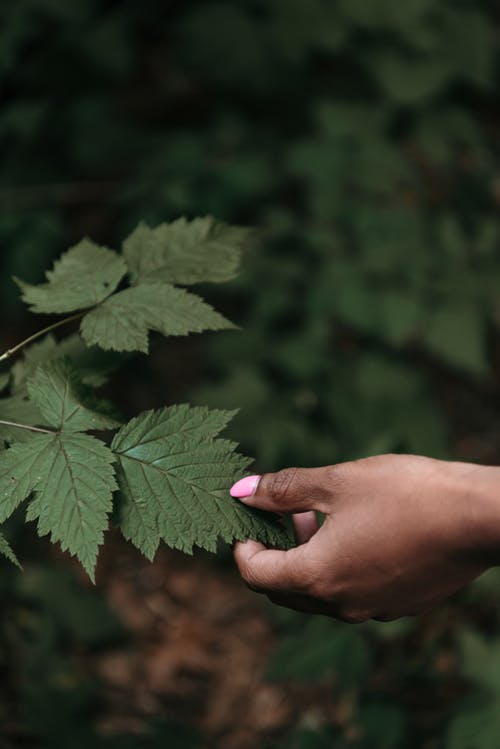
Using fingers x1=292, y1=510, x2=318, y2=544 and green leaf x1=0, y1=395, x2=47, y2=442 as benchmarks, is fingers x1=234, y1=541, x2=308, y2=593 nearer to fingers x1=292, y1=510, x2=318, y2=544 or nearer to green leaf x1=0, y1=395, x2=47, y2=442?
fingers x1=292, y1=510, x2=318, y2=544

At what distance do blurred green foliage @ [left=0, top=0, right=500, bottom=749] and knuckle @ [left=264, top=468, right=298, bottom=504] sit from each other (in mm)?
1435

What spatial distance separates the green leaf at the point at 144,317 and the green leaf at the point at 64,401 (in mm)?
79

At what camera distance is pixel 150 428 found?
123cm

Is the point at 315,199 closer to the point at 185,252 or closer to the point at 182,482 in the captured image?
the point at 185,252

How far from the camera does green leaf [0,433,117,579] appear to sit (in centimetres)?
112

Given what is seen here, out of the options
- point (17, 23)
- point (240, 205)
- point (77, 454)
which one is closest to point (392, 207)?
point (240, 205)

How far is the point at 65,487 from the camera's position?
1159mm

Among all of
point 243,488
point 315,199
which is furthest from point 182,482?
point 315,199

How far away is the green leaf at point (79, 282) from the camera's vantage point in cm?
137

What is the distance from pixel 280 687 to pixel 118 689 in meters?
0.65

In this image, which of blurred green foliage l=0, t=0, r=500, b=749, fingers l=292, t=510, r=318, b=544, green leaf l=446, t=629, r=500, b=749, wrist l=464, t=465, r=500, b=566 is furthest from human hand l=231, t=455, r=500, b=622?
blurred green foliage l=0, t=0, r=500, b=749

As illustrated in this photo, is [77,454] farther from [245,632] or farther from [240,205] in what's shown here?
[240,205]

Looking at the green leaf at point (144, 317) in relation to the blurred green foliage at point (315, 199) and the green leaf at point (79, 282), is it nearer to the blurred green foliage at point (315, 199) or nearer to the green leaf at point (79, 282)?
the green leaf at point (79, 282)

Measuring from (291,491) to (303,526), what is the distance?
17 cm
